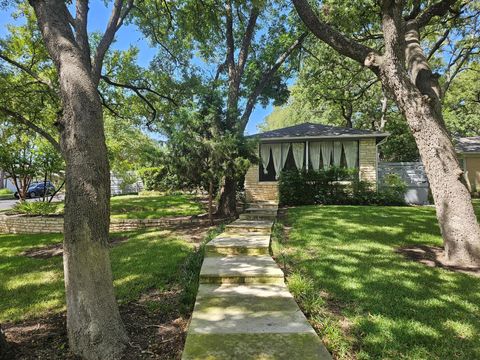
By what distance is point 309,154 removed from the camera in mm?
13414

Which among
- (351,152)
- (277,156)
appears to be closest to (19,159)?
(277,156)

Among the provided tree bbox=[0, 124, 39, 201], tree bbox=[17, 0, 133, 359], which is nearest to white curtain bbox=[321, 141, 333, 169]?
tree bbox=[17, 0, 133, 359]

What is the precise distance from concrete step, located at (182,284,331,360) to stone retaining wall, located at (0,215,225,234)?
6.17 m

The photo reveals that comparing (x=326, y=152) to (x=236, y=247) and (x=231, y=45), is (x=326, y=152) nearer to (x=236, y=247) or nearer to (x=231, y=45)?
(x=231, y=45)

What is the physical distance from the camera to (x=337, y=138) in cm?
1301

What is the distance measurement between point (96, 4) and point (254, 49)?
19.3 feet

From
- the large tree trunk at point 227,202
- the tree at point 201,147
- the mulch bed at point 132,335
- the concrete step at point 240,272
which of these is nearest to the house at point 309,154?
the large tree trunk at point 227,202

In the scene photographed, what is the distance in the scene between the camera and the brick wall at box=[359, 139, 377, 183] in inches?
506

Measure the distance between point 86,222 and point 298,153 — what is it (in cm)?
1163

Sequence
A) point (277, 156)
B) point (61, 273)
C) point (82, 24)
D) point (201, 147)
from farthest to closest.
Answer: point (277, 156) → point (201, 147) → point (61, 273) → point (82, 24)

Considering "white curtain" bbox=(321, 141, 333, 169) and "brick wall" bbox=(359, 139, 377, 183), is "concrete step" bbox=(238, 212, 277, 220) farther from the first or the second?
"brick wall" bbox=(359, 139, 377, 183)

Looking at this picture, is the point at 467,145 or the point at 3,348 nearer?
the point at 3,348

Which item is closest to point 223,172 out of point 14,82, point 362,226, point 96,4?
point 362,226

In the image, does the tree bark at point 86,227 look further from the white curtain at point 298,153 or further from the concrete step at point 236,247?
the white curtain at point 298,153
